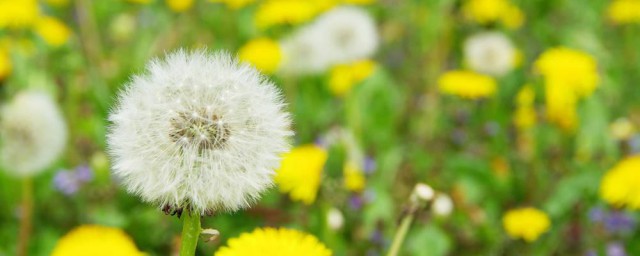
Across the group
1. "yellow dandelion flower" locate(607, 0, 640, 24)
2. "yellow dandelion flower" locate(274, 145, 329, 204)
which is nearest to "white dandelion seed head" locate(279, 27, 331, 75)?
"yellow dandelion flower" locate(274, 145, 329, 204)

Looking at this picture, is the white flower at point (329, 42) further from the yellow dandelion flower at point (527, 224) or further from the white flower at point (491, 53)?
the yellow dandelion flower at point (527, 224)

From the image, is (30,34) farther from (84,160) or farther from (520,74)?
(520,74)

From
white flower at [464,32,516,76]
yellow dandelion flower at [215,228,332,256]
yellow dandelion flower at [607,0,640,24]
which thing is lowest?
yellow dandelion flower at [215,228,332,256]

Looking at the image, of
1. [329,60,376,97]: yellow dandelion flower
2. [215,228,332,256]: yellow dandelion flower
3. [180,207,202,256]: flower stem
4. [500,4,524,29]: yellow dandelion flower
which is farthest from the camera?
[500,4,524,29]: yellow dandelion flower

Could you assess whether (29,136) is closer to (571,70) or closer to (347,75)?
(347,75)

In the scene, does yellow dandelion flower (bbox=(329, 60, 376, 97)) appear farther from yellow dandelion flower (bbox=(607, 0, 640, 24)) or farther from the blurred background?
yellow dandelion flower (bbox=(607, 0, 640, 24))

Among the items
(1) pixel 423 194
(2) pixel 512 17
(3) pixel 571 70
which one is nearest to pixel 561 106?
(3) pixel 571 70
